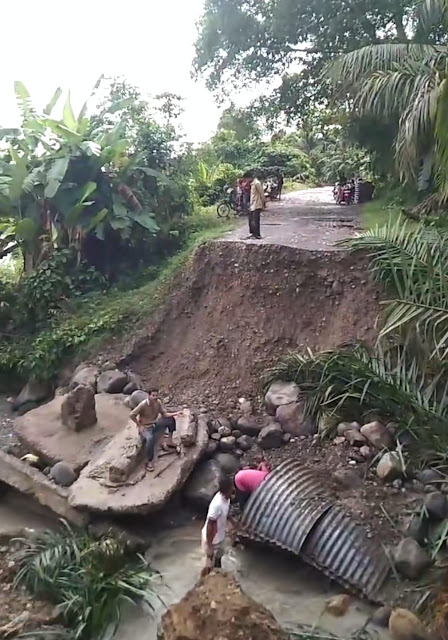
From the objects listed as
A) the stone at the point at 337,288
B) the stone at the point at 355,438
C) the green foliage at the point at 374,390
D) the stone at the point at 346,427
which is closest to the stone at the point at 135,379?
the green foliage at the point at 374,390

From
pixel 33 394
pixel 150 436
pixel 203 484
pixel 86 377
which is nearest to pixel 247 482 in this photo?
pixel 203 484

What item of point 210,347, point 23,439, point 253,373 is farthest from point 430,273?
point 23,439

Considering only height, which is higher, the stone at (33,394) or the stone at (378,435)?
the stone at (378,435)

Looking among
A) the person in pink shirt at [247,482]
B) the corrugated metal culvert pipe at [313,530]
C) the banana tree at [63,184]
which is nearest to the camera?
the corrugated metal culvert pipe at [313,530]

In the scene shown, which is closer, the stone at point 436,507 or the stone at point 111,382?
the stone at point 436,507

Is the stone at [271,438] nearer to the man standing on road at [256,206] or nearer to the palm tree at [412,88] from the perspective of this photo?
the palm tree at [412,88]

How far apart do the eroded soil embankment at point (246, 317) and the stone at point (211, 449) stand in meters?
1.19

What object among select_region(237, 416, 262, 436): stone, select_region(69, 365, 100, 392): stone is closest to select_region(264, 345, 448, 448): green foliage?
select_region(237, 416, 262, 436): stone

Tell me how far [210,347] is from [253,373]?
1.04 m

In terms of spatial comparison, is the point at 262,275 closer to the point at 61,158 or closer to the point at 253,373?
the point at 253,373

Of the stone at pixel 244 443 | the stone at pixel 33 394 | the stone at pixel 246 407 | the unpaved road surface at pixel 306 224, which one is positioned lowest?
the stone at pixel 33 394

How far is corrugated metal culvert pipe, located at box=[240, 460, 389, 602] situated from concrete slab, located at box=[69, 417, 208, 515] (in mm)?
1043

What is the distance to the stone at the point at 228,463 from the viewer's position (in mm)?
7977

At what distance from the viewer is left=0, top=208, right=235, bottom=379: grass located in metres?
11.2
